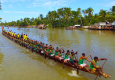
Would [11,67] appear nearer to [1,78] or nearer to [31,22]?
[1,78]

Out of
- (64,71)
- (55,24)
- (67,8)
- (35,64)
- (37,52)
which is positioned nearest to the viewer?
(64,71)

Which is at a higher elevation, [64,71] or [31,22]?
A: [31,22]

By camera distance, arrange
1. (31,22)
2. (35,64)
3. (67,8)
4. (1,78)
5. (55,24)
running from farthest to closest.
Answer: (31,22)
(55,24)
(67,8)
(35,64)
(1,78)

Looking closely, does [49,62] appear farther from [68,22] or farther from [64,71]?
[68,22]

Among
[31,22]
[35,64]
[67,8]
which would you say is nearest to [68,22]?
[67,8]

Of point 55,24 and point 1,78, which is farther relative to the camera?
point 55,24

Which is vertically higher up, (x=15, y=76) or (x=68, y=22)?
(x=68, y=22)

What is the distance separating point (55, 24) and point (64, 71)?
3095 inches

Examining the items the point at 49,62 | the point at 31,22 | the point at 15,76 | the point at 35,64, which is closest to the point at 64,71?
the point at 49,62

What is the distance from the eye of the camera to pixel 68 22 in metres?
82.5

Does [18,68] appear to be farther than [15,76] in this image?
Yes

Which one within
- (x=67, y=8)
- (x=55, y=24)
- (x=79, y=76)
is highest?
(x=67, y=8)

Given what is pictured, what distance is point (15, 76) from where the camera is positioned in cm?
826

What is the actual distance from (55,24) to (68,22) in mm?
11785
